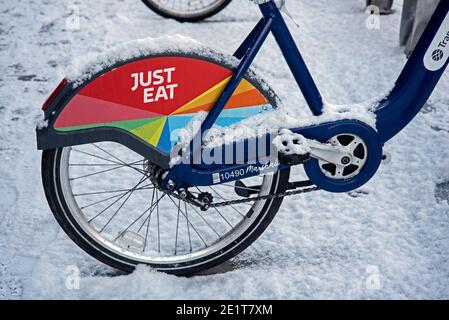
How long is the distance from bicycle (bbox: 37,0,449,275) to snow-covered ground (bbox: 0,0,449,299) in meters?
0.18

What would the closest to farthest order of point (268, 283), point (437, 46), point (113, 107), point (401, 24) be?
point (113, 107)
point (437, 46)
point (268, 283)
point (401, 24)

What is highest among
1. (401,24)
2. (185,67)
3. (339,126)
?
(401,24)

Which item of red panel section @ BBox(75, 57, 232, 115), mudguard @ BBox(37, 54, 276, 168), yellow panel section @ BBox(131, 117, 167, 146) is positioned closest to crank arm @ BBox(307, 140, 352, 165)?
mudguard @ BBox(37, 54, 276, 168)

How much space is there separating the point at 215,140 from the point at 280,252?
706 millimetres

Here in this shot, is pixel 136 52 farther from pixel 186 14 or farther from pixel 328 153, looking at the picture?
pixel 186 14

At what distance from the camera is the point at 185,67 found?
102 inches

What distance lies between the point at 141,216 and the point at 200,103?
83 cm

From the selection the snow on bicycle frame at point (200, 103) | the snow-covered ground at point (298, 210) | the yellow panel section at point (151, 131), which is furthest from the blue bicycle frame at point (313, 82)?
the snow-covered ground at point (298, 210)

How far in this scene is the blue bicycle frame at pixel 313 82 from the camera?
2.60 m

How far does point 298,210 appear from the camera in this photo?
3350 millimetres

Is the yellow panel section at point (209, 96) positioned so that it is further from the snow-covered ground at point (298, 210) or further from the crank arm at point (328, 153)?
the snow-covered ground at point (298, 210)

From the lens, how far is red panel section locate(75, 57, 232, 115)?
2564 millimetres

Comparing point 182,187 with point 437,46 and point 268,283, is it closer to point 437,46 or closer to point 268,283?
point 268,283
